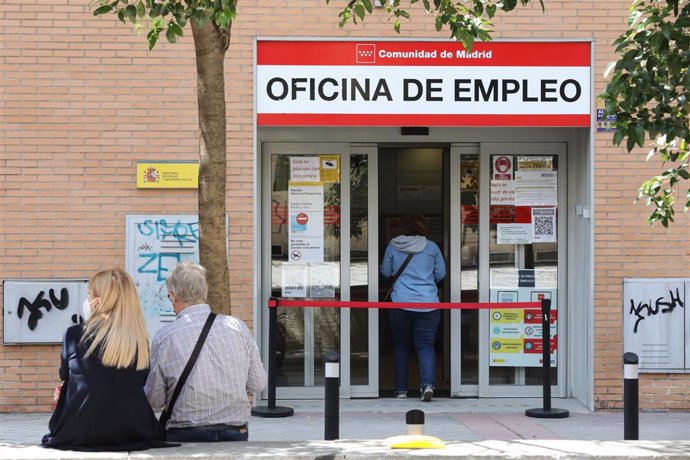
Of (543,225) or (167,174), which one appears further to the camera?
(543,225)

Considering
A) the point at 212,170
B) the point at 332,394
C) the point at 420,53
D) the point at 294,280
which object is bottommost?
the point at 332,394

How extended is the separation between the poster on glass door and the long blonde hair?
6711 mm

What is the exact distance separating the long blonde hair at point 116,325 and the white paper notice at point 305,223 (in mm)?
6114

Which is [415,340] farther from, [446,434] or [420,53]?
[420,53]

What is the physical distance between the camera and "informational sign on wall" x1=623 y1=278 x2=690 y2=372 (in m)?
10.6

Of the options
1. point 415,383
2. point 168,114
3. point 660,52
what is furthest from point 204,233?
point 415,383

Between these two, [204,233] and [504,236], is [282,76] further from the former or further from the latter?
[204,233]

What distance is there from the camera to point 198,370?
5.44 m

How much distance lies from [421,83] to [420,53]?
0.30 metres

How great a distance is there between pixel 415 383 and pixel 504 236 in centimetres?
195

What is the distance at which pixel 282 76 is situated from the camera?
1059cm

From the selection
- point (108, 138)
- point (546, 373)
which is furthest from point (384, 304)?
point (108, 138)

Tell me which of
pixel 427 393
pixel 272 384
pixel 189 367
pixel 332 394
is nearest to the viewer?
pixel 189 367

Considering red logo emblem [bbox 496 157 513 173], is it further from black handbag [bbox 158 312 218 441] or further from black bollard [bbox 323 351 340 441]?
black handbag [bbox 158 312 218 441]
